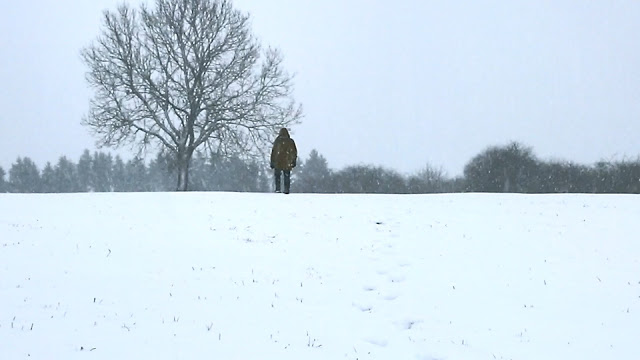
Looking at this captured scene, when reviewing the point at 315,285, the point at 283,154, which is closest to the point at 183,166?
the point at 283,154

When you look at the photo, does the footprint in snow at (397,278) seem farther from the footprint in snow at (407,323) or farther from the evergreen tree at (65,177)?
the evergreen tree at (65,177)

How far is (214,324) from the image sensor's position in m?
6.91

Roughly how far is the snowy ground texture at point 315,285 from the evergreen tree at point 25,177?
11180cm

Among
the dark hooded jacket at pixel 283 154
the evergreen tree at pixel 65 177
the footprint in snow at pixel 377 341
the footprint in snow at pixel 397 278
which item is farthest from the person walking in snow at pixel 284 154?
the evergreen tree at pixel 65 177

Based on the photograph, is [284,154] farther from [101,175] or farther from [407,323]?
[101,175]

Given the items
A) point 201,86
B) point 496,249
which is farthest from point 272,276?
point 201,86

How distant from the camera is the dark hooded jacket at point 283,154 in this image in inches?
742

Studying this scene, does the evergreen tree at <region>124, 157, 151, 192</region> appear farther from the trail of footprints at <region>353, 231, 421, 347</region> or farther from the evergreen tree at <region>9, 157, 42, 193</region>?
the trail of footprints at <region>353, 231, 421, 347</region>

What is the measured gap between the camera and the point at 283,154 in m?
18.9

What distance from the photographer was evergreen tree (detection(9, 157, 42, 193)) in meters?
113

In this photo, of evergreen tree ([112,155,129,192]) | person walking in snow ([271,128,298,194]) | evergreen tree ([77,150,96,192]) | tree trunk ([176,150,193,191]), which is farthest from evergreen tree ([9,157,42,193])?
person walking in snow ([271,128,298,194])

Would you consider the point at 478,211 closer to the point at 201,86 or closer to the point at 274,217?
the point at 274,217

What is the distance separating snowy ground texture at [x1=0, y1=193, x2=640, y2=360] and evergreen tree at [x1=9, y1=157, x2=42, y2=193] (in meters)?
112

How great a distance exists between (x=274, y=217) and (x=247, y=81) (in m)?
14.8
